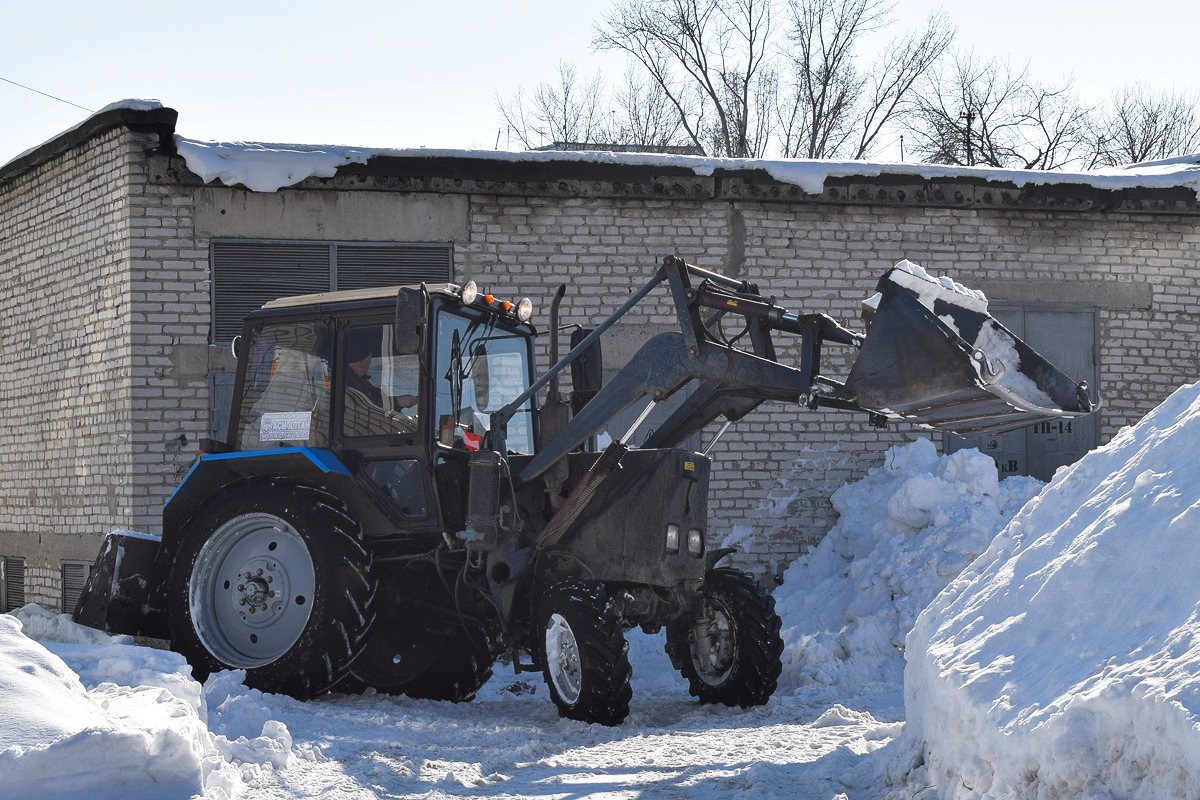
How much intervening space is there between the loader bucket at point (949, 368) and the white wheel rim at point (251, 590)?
10.3ft

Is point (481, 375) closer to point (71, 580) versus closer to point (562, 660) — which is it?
point (562, 660)

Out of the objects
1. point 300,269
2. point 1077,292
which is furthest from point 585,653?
point 1077,292

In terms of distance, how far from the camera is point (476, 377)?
657 cm

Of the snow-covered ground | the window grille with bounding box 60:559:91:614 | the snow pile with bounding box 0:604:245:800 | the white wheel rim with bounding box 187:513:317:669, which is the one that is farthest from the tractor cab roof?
the window grille with bounding box 60:559:91:614

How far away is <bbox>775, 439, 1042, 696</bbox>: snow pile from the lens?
7.80 meters

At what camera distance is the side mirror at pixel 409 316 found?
574 cm

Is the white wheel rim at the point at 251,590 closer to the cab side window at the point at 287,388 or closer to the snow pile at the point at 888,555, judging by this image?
the cab side window at the point at 287,388

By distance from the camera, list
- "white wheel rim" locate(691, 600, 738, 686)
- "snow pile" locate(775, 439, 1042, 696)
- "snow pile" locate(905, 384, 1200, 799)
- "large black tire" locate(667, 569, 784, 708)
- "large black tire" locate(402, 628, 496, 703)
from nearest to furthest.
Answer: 1. "snow pile" locate(905, 384, 1200, 799)
2. "large black tire" locate(667, 569, 784, 708)
3. "white wheel rim" locate(691, 600, 738, 686)
4. "large black tire" locate(402, 628, 496, 703)
5. "snow pile" locate(775, 439, 1042, 696)

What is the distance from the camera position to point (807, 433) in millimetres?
10406

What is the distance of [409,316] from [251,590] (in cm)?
180

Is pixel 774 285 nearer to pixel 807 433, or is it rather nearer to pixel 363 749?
pixel 807 433

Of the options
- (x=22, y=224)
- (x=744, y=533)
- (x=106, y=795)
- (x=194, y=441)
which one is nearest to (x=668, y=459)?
(x=106, y=795)

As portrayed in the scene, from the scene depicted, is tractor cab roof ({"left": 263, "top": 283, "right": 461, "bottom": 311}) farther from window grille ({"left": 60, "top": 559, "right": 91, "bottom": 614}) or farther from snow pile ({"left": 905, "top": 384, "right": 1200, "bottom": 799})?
window grille ({"left": 60, "top": 559, "right": 91, "bottom": 614})

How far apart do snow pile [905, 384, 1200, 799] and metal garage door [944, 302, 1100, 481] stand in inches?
267
